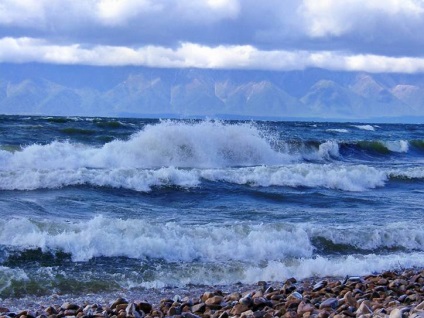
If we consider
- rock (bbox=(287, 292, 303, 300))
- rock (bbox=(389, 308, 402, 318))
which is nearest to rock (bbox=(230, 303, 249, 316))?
rock (bbox=(287, 292, 303, 300))

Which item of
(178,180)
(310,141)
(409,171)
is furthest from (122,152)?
(310,141)

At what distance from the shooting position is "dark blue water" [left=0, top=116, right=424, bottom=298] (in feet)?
33.0

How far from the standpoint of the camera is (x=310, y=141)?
3622 cm

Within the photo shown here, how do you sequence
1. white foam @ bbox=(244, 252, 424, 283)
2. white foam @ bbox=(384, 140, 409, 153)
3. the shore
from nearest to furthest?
1. the shore
2. white foam @ bbox=(244, 252, 424, 283)
3. white foam @ bbox=(384, 140, 409, 153)

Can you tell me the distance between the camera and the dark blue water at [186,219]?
10062 mm

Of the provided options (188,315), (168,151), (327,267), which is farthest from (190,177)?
(188,315)

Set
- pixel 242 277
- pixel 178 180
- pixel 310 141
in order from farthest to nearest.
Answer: pixel 310 141 → pixel 178 180 → pixel 242 277

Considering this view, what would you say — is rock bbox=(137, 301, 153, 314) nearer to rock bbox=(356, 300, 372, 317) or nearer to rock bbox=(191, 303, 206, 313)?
rock bbox=(191, 303, 206, 313)

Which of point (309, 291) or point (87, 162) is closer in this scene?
point (309, 291)

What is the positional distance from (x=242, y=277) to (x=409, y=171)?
17025 mm

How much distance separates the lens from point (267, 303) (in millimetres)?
7262

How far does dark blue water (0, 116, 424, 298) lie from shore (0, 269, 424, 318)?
59 cm

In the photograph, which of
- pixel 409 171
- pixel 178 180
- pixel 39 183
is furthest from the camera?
pixel 409 171

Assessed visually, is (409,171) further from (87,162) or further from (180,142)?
(87,162)
